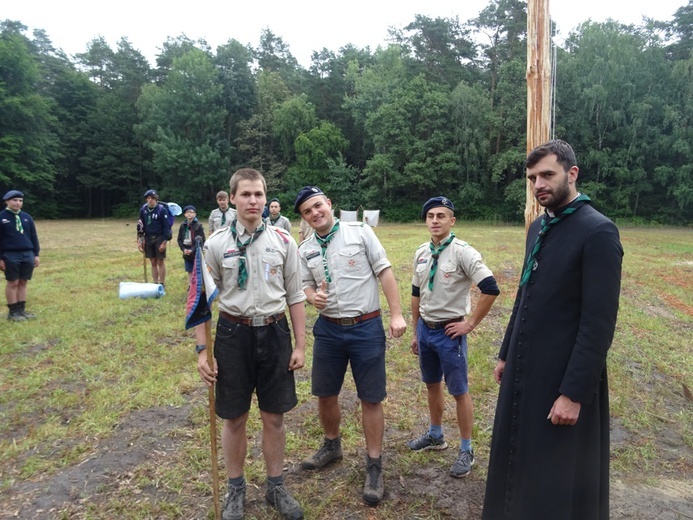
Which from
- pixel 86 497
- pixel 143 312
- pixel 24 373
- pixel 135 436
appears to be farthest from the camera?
pixel 143 312

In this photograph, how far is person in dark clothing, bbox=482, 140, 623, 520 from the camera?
2.04 metres

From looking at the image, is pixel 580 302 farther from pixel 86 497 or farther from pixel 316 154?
pixel 316 154

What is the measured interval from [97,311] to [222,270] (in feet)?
20.6

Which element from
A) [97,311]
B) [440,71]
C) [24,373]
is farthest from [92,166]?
[24,373]

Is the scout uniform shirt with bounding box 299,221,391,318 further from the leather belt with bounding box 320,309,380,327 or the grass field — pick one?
the grass field

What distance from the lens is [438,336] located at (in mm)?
3338

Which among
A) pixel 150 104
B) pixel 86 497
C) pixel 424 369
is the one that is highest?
pixel 150 104

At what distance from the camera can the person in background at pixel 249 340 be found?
2830 mm

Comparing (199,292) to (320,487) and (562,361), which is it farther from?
(562,361)

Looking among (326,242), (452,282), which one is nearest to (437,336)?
(452,282)

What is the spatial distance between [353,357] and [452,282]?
0.95m

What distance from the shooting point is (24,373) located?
5270mm

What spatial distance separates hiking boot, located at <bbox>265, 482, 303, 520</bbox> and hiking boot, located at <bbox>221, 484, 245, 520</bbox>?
0.19 meters

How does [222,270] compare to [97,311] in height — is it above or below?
above
